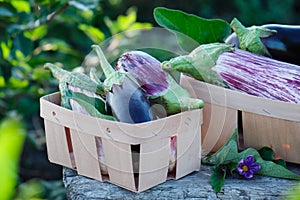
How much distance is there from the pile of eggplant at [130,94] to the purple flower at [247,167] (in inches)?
4.8

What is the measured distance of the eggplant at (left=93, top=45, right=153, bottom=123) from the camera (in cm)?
87

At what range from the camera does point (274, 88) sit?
94 centimetres

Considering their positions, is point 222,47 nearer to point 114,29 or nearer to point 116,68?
point 116,68

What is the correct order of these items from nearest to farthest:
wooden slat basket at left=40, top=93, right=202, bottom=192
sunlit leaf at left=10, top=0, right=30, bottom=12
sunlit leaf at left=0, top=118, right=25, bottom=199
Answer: sunlit leaf at left=0, top=118, right=25, bottom=199, wooden slat basket at left=40, top=93, right=202, bottom=192, sunlit leaf at left=10, top=0, right=30, bottom=12

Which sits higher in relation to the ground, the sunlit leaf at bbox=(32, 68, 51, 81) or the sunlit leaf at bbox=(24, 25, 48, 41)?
the sunlit leaf at bbox=(24, 25, 48, 41)

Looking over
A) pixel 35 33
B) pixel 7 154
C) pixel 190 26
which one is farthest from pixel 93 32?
pixel 7 154

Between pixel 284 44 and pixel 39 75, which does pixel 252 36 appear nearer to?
pixel 284 44

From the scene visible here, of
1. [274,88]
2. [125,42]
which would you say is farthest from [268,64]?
[125,42]

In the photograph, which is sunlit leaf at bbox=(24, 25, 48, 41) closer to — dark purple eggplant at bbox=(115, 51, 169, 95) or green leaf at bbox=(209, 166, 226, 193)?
dark purple eggplant at bbox=(115, 51, 169, 95)

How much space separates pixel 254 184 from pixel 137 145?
23 cm

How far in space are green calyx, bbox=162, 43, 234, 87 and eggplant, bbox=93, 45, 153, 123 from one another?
88 millimetres

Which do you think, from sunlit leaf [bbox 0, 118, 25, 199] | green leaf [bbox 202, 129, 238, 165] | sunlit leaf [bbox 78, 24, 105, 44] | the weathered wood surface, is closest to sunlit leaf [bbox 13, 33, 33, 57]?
sunlit leaf [bbox 78, 24, 105, 44]

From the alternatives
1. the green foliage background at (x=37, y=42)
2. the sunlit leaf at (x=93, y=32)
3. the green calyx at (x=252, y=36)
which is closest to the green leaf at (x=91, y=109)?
the green calyx at (x=252, y=36)

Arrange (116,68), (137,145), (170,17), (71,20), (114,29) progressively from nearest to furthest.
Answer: (137,145) < (116,68) < (170,17) < (71,20) < (114,29)
